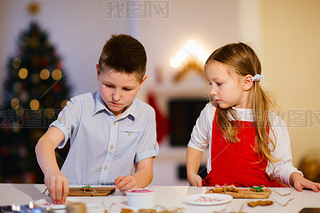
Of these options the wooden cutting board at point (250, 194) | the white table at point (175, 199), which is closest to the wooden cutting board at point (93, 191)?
the white table at point (175, 199)

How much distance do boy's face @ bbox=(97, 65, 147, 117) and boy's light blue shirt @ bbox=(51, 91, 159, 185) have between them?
140 millimetres

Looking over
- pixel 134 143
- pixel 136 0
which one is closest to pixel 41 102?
pixel 136 0

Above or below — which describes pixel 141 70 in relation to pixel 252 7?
below

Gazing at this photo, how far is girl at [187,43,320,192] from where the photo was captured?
1483 mm

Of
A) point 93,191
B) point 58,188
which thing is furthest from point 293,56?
point 58,188

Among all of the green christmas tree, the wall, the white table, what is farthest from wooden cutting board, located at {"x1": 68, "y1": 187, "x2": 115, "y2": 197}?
the green christmas tree

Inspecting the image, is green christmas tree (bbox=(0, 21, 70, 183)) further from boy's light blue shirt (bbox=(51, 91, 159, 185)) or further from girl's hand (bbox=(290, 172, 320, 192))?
girl's hand (bbox=(290, 172, 320, 192))

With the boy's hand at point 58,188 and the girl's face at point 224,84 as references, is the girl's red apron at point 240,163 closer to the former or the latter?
the girl's face at point 224,84

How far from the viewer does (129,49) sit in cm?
138

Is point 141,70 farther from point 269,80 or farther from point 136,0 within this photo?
point 269,80

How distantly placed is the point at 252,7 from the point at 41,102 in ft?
6.19

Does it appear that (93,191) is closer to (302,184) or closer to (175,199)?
(175,199)

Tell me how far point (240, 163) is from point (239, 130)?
0.12 m

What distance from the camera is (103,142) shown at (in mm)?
1487
